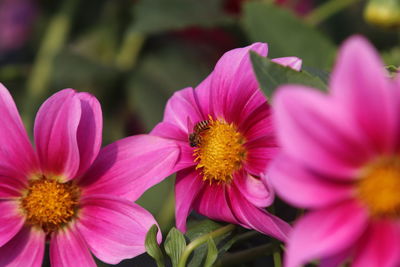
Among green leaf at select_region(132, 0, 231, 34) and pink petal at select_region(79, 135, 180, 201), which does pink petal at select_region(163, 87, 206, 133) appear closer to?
pink petal at select_region(79, 135, 180, 201)

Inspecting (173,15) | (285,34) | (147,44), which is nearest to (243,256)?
(285,34)

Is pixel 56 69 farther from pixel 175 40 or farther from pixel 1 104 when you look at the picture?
pixel 1 104

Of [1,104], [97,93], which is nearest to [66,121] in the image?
[1,104]

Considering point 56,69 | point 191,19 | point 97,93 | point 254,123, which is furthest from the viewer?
point 97,93

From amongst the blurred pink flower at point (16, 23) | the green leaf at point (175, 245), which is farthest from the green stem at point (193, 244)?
the blurred pink flower at point (16, 23)

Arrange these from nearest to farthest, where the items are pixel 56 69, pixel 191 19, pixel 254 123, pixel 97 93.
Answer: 1. pixel 254 123
2. pixel 191 19
3. pixel 56 69
4. pixel 97 93

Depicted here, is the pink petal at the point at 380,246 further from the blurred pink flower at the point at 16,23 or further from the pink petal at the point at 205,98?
the blurred pink flower at the point at 16,23

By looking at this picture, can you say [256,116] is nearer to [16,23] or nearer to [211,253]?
[211,253]
